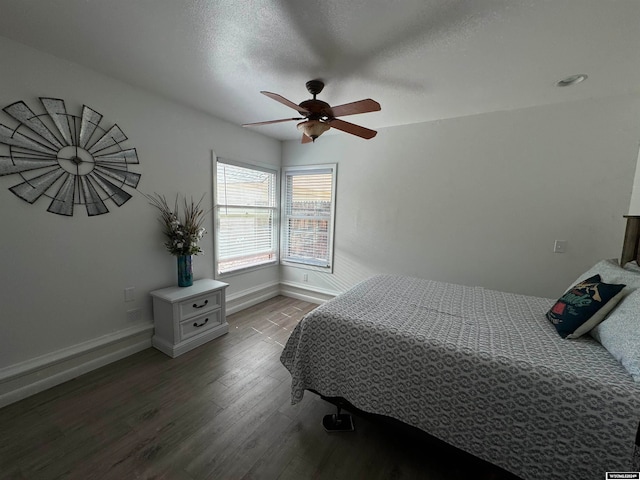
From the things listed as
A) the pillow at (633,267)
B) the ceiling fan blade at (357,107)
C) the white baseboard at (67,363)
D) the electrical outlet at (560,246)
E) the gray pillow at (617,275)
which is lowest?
the white baseboard at (67,363)

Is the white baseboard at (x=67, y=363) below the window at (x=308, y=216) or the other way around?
below

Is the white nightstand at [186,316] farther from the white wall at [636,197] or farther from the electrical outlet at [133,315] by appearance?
the white wall at [636,197]

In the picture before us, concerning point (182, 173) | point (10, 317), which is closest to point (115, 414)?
A: point (10, 317)

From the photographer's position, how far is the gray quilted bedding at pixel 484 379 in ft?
3.34

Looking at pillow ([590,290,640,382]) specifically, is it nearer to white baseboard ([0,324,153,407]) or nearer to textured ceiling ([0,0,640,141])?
textured ceiling ([0,0,640,141])

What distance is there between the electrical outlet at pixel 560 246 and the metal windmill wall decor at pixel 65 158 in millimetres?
3980

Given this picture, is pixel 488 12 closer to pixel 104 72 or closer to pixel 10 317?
pixel 104 72

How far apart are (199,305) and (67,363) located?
3.33 ft

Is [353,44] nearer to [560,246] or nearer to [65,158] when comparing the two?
[65,158]

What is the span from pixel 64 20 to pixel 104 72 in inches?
25.7

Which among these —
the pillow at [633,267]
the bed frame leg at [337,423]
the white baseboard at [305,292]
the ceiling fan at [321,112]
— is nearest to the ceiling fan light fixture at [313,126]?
the ceiling fan at [321,112]

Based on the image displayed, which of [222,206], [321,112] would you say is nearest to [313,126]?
[321,112]

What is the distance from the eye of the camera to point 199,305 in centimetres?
260

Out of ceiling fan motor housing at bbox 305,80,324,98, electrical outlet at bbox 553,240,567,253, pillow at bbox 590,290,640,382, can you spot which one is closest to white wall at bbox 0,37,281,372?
ceiling fan motor housing at bbox 305,80,324,98
